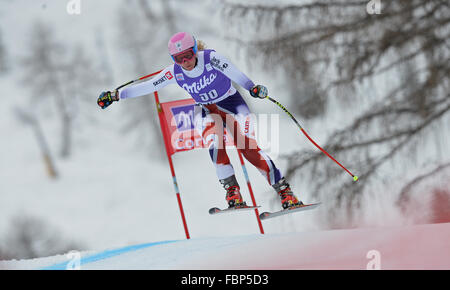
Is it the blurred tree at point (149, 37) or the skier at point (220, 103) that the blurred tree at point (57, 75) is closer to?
the blurred tree at point (149, 37)

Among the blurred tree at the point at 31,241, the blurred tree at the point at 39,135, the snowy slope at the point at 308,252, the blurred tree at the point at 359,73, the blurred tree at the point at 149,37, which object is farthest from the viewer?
the blurred tree at the point at 39,135

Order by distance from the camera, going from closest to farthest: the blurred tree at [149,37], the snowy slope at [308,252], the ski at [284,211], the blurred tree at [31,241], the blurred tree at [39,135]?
the snowy slope at [308,252] < the ski at [284,211] < the blurred tree at [31,241] < the blurred tree at [149,37] < the blurred tree at [39,135]

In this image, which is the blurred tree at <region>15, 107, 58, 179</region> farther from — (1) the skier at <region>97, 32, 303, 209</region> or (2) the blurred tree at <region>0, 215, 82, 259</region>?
(1) the skier at <region>97, 32, 303, 209</region>

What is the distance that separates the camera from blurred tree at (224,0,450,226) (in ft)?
13.0

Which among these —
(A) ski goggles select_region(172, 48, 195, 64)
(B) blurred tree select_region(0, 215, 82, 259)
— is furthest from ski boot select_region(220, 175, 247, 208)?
(B) blurred tree select_region(0, 215, 82, 259)

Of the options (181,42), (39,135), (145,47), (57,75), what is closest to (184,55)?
(181,42)

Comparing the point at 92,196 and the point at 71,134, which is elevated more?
the point at 71,134

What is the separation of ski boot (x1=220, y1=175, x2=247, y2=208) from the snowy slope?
0.23 meters

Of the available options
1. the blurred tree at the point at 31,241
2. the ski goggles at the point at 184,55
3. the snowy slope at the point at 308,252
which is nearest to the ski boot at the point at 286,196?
the snowy slope at the point at 308,252

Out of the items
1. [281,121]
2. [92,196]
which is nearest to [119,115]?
[92,196]

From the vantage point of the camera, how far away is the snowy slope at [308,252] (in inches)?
74.9

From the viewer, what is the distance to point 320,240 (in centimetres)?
232

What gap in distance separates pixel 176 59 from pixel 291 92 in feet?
6.84

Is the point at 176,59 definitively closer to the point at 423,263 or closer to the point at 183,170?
the point at 423,263
